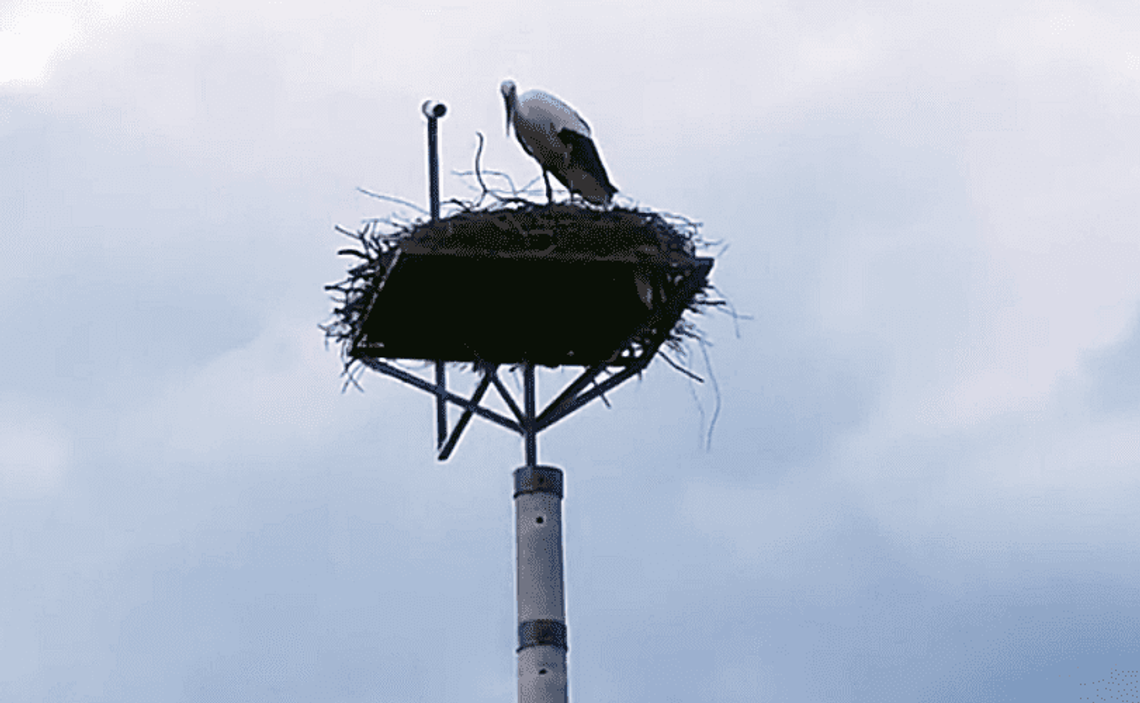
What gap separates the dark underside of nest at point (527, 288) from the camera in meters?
Answer: 11.7

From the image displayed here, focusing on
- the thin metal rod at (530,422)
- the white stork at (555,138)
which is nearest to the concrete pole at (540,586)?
the thin metal rod at (530,422)

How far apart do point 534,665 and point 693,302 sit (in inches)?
84.6

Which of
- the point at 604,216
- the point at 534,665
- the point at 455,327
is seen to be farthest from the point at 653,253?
the point at 534,665

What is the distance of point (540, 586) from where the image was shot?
11.8m

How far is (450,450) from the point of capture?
12.9 m

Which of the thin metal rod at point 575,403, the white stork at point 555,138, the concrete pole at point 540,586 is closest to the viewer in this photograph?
the concrete pole at point 540,586

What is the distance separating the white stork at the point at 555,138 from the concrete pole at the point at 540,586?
2.39 m

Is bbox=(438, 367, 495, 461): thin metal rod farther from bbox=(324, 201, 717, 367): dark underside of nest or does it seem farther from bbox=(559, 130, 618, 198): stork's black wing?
bbox=(559, 130, 618, 198): stork's black wing

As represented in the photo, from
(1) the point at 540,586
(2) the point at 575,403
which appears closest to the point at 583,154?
(2) the point at 575,403

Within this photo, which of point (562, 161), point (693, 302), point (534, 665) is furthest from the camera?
point (562, 161)

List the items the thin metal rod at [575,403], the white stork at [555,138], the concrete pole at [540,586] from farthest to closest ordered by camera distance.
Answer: the white stork at [555,138] < the thin metal rod at [575,403] < the concrete pole at [540,586]

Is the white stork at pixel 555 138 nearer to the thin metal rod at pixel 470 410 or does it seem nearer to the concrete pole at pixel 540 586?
the thin metal rod at pixel 470 410

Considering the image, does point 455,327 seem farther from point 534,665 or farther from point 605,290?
point 534,665

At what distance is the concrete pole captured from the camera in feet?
37.7
